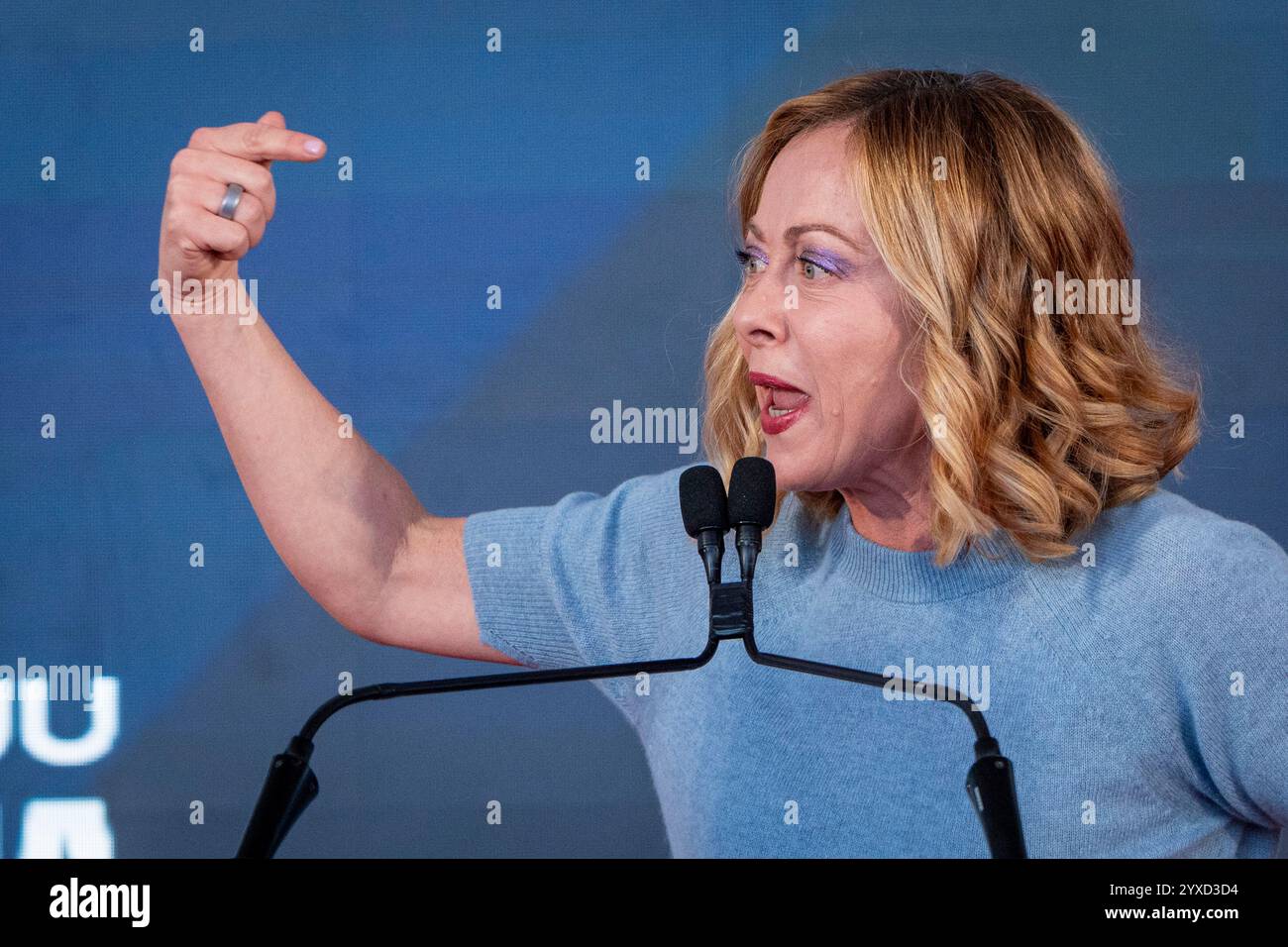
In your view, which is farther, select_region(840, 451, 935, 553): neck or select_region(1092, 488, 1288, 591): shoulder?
select_region(840, 451, 935, 553): neck

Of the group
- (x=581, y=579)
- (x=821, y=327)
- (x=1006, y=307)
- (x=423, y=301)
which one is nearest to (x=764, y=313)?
(x=821, y=327)

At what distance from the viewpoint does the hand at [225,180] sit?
1.12 meters

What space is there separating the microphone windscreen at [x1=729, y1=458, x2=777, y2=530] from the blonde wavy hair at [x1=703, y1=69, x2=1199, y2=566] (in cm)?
26

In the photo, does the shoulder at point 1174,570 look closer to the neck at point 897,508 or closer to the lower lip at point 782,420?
the neck at point 897,508

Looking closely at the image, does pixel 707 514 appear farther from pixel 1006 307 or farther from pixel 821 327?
pixel 1006 307

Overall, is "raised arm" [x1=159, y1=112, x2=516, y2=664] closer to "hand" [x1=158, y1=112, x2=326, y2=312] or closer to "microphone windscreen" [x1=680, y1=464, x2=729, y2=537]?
"hand" [x1=158, y1=112, x2=326, y2=312]

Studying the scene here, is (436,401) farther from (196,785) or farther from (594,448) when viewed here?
(196,785)

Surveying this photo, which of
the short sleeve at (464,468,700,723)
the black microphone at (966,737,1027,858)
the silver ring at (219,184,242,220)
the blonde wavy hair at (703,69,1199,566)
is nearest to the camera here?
the black microphone at (966,737,1027,858)

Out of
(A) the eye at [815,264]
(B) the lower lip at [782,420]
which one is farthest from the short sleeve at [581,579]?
(A) the eye at [815,264]

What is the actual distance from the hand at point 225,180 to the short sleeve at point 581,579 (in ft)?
1.25

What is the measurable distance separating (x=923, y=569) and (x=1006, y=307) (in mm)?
249

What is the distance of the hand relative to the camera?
1122mm

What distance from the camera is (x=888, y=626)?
4.28 ft

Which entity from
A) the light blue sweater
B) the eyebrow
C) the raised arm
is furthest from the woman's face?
the raised arm
